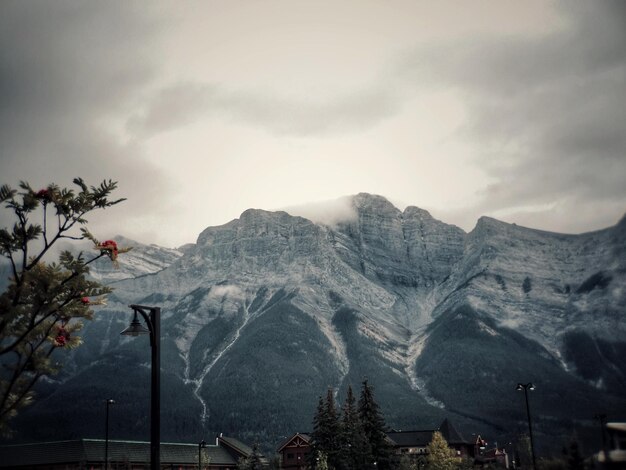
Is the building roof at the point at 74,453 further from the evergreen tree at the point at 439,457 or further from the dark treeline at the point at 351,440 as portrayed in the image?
the evergreen tree at the point at 439,457

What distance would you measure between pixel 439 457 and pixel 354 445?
3155 cm

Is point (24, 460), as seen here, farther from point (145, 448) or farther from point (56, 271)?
point (56, 271)

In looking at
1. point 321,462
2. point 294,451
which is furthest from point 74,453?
point 321,462

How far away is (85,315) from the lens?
23.1 metres

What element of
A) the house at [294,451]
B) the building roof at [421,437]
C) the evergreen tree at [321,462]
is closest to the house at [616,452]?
the evergreen tree at [321,462]

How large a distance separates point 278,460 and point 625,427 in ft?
294

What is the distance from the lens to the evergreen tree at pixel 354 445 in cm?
7825

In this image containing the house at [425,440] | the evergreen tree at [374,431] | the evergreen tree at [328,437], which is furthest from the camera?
the house at [425,440]

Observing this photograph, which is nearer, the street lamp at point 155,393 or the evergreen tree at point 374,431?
the street lamp at point 155,393

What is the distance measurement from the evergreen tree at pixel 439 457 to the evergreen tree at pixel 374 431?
1579cm

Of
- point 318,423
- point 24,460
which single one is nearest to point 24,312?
point 318,423

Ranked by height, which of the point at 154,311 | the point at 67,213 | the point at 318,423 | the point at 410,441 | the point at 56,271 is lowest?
the point at 410,441

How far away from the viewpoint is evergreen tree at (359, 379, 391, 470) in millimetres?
80938

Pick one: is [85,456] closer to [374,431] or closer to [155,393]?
[374,431]
